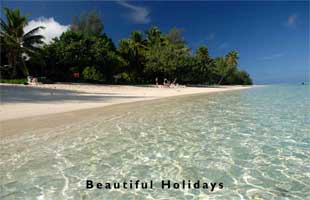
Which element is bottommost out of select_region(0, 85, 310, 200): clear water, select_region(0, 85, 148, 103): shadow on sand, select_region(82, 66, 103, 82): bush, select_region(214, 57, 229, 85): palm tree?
select_region(0, 85, 310, 200): clear water

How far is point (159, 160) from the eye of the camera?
4.68 meters

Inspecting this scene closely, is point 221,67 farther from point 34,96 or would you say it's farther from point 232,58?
point 34,96

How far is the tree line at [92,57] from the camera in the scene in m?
25.7

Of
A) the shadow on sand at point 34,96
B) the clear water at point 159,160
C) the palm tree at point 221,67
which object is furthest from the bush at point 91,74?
the palm tree at point 221,67

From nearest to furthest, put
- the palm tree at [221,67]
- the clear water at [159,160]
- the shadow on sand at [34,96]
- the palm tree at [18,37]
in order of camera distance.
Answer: the clear water at [159,160] → the shadow on sand at [34,96] → the palm tree at [18,37] → the palm tree at [221,67]

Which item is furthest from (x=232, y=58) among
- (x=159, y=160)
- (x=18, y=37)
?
(x=159, y=160)

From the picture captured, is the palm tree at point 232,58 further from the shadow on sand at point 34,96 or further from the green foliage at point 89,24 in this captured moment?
the shadow on sand at point 34,96

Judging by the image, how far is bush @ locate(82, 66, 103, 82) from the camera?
96.2 ft

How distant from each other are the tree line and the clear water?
22.4 m

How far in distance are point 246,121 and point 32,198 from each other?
24.6ft

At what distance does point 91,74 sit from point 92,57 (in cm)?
259

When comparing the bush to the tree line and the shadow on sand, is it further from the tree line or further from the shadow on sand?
the shadow on sand

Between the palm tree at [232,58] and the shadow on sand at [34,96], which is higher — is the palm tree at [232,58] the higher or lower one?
the higher one

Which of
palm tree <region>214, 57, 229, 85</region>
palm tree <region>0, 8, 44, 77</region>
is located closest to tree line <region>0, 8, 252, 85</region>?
palm tree <region>0, 8, 44, 77</region>
